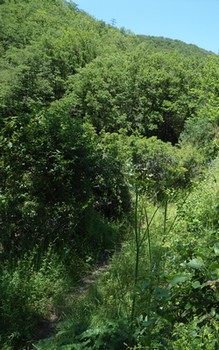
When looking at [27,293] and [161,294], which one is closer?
[161,294]

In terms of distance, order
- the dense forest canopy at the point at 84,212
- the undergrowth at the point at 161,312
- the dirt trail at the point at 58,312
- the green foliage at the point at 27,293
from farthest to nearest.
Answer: the dirt trail at the point at 58,312 → the green foliage at the point at 27,293 → the dense forest canopy at the point at 84,212 → the undergrowth at the point at 161,312

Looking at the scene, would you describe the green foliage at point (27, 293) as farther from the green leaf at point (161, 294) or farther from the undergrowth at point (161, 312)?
the green leaf at point (161, 294)

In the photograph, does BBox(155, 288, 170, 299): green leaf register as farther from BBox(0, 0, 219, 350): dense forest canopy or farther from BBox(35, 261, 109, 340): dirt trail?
BBox(35, 261, 109, 340): dirt trail

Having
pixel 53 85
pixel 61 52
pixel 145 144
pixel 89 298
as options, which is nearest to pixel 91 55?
pixel 61 52

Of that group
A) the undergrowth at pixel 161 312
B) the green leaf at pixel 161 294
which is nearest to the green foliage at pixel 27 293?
the undergrowth at pixel 161 312

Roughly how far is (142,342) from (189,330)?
0.30 m

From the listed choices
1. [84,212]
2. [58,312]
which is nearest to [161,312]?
[58,312]

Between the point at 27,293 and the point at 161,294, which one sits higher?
the point at 161,294

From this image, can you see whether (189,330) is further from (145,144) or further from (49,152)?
(145,144)

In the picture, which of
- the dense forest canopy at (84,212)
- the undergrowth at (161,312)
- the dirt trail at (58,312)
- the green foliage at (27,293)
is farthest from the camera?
the dirt trail at (58,312)

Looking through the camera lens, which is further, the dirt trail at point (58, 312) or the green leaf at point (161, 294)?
the dirt trail at point (58, 312)

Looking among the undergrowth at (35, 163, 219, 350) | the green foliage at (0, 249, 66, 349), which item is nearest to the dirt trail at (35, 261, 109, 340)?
the green foliage at (0, 249, 66, 349)

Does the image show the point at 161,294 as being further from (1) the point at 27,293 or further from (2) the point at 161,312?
(1) the point at 27,293

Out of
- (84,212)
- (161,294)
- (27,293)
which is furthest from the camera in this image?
(84,212)
